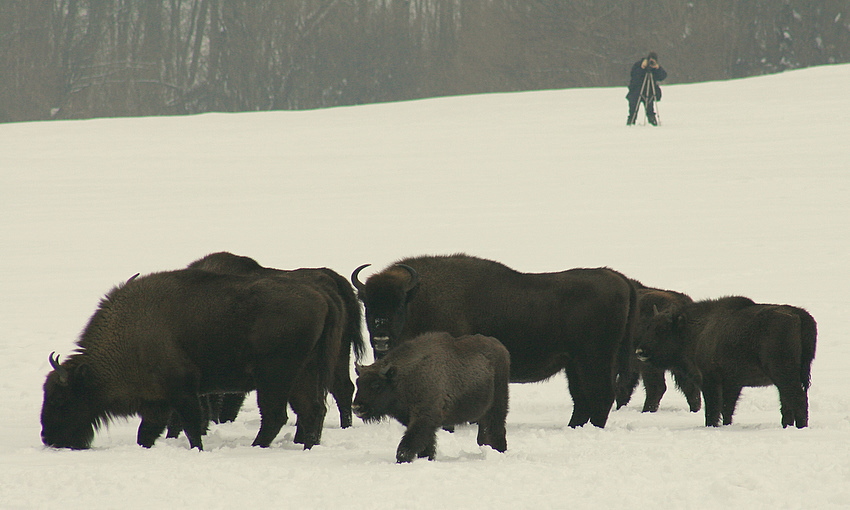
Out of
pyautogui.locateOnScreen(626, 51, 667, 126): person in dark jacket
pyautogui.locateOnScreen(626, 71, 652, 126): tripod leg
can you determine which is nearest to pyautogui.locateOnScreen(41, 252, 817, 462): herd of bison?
pyautogui.locateOnScreen(626, 51, 667, 126): person in dark jacket

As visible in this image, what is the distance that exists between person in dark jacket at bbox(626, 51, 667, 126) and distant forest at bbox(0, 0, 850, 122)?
30378 millimetres

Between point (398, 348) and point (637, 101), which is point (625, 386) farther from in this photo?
point (637, 101)

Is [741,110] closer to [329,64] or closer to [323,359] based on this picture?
[323,359]

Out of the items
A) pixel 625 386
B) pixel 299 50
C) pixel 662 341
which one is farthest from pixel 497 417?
pixel 299 50

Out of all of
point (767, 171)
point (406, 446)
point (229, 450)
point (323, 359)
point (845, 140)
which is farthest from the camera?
point (845, 140)

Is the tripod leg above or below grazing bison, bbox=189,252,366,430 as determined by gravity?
above

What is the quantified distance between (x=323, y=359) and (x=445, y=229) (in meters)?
12.0

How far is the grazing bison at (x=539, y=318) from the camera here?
8.87 meters

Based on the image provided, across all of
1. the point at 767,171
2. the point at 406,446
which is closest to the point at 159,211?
the point at 767,171

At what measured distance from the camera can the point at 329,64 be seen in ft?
209

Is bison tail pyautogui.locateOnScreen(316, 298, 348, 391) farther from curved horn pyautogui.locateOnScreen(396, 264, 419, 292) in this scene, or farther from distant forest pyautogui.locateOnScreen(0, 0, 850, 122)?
distant forest pyautogui.locateOnScreen(0, 0, 850, 122)

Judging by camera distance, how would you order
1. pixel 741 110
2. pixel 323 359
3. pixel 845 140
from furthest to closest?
pixel 741 110, pixel 845 140, pixel 323 359

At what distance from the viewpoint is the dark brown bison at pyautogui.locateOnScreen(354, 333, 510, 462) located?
7000mm

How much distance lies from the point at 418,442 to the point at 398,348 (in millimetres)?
807
